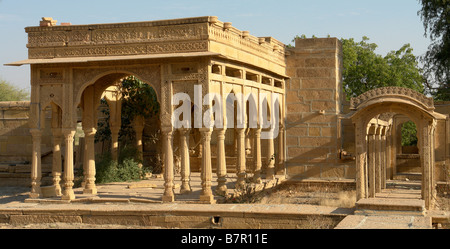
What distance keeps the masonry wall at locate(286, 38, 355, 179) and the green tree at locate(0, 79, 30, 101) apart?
1164 inches

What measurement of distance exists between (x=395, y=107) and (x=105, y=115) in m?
11.3

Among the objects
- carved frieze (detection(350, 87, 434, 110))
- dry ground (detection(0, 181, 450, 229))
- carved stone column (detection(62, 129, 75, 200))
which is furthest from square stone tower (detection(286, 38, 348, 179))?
carved stone column (detection(62, 129, 75, 200))

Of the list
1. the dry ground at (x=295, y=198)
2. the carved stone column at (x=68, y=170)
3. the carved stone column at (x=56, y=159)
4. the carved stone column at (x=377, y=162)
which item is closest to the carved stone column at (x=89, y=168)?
the carved stone column at (x=56, y=159)

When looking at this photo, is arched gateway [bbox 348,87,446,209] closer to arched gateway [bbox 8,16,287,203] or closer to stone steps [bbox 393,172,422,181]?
arched gateway [bbox 8,16,287,203]

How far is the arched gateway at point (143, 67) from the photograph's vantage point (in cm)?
1268

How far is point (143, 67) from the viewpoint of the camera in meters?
13.1

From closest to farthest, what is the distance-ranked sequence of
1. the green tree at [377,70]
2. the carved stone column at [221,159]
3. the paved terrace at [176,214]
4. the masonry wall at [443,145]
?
the paved terrace at [176,214] → the carved stone column at [221,159] → the masonry wall at [443,145] → the green tree at [377,70]

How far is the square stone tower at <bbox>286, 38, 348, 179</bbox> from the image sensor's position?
18.4 m

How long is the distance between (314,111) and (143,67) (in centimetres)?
710

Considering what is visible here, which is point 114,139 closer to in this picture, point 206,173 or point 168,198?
point 168,198

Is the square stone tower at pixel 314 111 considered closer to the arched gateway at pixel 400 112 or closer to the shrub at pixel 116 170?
the shrub at pixel 116 170

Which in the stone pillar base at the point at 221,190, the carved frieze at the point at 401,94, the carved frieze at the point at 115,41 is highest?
the carved frieze at the point at 115,41

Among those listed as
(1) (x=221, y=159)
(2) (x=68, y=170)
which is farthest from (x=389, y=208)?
(2) (x=68, y=170)

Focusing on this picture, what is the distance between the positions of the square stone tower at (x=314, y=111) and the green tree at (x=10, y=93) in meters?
29.6
